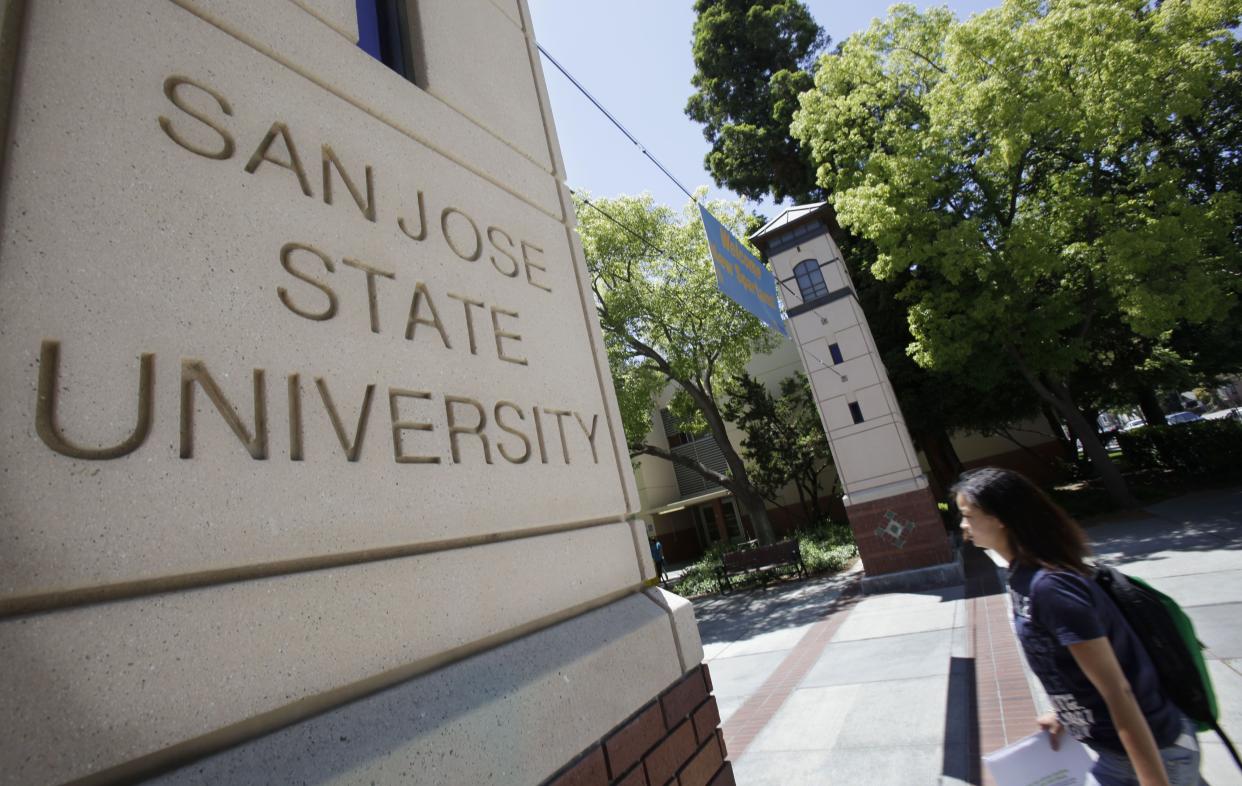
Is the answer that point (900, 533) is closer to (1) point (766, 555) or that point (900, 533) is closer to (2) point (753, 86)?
(1) point (766, 555)

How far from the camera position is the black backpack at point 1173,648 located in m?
1.86

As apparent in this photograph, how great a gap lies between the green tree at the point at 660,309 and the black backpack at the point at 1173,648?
Result: 13835 mm

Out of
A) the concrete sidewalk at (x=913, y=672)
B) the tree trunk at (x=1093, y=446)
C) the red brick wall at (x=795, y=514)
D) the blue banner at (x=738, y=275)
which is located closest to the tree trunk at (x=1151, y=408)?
the tree trunk at (x=1093, y=446)

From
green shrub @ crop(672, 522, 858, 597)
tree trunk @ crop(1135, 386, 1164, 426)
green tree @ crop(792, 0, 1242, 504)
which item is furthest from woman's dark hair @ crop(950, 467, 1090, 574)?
tree trunk @ crop(1135, 386, 1164, 426)

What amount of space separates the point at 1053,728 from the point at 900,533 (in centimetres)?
919

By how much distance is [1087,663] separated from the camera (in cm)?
184

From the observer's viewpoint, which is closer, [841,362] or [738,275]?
[738,275]

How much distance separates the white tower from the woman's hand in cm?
876

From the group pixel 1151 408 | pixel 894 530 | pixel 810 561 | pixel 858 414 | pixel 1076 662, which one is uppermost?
pixel 858 414

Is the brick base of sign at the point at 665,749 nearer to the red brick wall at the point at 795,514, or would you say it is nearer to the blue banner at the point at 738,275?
the blue banner at the point at 738,275

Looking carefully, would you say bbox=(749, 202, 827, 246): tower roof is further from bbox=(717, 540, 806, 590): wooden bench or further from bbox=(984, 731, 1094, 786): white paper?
bbox=(984, 731, 1094, 786): white paper

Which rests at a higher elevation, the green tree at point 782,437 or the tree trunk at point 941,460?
the green tree at point 782,437

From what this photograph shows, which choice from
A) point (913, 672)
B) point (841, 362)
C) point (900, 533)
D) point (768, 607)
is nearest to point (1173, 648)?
point (913, 672)

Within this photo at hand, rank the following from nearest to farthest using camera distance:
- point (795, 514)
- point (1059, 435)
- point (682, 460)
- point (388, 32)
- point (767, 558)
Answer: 1. point (388, 32)
2. point (767, 558)
3. point (682, 460)
4. point (1059, 435)
5. point (795, 514)
